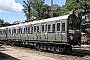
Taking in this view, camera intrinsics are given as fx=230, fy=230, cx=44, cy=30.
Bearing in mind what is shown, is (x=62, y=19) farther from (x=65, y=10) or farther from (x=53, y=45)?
(x=65, y=10)

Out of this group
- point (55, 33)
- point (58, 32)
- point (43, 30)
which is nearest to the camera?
point (58, 32)

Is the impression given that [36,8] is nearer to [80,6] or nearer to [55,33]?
[80,6]

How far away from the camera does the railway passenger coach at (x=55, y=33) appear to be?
1919 cm

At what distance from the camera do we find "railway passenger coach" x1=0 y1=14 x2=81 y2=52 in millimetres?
19188

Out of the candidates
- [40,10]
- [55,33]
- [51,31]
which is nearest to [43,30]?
[51,31]

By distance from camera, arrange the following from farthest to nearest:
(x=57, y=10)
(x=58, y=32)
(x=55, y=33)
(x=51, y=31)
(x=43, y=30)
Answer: (x=57, y=10) < (x=43, y=30) < (x=51, y=31) < (x=55, y=33) < (x=58, y=32)

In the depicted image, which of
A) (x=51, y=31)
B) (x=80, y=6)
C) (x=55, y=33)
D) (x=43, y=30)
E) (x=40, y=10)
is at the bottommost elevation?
(x=55, y=33)

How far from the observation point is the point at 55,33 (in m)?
20.4

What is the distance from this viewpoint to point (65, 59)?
16859 mm

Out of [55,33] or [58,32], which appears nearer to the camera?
[58,32]

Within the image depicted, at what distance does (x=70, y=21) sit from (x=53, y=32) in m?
2.12

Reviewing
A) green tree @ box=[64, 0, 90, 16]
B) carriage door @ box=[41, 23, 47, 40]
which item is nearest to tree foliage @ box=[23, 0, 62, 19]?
green tree @ box=[64, 0, 90, 16]

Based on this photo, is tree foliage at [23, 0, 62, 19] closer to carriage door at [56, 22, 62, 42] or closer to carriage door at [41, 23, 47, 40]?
carriage door at [41, 23, 47, 40]

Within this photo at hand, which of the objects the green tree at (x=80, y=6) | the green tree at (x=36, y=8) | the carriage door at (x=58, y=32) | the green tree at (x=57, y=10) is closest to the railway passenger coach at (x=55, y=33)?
the carriage door at (x=58, y=32)
